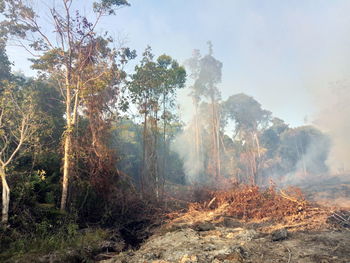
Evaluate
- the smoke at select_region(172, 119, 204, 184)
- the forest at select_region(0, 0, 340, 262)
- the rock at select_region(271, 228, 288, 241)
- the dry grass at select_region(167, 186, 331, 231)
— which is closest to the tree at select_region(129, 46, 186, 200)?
the forest at select_region(0, 0, 340, 262)

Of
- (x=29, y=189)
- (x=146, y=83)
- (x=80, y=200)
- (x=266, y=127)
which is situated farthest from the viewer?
(x=266, y=127)

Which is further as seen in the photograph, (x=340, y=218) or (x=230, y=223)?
(x=230, y=223)

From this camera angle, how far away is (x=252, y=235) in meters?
6.76

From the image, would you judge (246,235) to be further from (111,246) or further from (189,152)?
(189,152)

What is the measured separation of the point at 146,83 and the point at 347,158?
131 ft

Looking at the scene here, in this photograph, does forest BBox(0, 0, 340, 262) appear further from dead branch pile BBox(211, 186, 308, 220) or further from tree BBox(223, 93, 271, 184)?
tree BBox(223, 93, 271, 184)

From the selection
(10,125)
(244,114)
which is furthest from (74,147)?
(244,114)

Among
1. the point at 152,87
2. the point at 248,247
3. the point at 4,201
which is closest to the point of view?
the point at 248,247

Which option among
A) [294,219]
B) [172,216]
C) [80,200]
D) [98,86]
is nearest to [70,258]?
[80,200]

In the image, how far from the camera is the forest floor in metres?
5.11

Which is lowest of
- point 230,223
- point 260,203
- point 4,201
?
point 230,223

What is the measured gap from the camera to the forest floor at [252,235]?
5.11m

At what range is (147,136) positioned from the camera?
16.4 m

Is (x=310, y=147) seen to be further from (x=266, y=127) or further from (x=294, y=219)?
(x=294, y=219)
